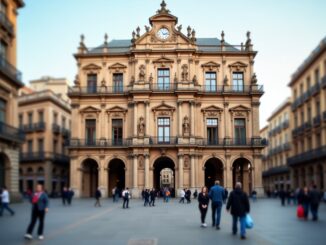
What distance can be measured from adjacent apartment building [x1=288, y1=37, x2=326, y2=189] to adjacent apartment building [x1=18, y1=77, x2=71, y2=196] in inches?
1166

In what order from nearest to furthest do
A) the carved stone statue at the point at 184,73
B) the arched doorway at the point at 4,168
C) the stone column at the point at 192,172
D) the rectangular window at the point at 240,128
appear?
the arched doorway at the point at 4,168
the stone column at the point at 192,172
the carved stone statue at the point at 184,73
the rectangular window at the point at 240,128

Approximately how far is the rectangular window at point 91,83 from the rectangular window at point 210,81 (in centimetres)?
1271

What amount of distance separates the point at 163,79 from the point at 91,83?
836 centimetres

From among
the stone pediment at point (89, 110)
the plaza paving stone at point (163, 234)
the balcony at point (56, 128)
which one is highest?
the stone pediment at point (89, 110)

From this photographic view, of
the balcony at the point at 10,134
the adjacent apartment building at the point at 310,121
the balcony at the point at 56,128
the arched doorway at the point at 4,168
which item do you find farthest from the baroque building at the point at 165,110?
the arched doorway at the point at 4,168

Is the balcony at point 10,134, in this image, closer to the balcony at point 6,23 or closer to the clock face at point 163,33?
the balcony at point 6,23

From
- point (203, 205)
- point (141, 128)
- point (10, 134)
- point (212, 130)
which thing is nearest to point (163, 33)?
point (141, 128)

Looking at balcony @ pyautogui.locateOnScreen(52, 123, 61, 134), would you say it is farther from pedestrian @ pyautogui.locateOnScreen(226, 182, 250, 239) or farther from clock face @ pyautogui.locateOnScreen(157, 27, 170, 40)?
pedestrian @ pyautogui.locateOnScreen(226, 182, 250, 239)

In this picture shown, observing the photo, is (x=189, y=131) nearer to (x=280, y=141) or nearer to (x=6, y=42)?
(x=6, y=42)

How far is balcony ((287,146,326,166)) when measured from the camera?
4193cm

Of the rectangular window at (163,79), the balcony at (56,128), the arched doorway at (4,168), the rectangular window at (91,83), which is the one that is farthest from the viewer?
the balcony at (56,128)

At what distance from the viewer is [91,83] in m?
49.5

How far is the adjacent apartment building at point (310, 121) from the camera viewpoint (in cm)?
4297

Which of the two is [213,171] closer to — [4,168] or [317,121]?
[317,121]
